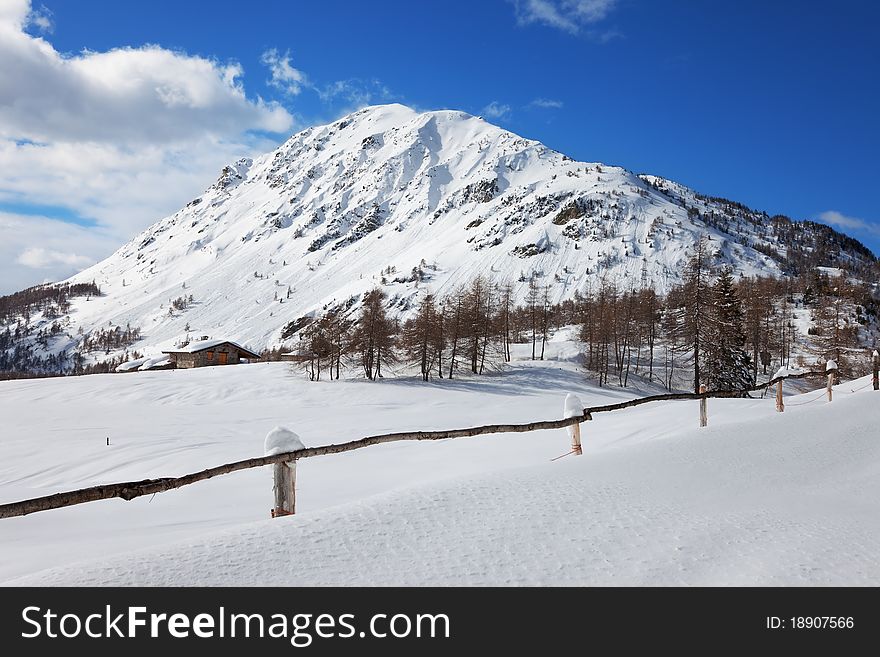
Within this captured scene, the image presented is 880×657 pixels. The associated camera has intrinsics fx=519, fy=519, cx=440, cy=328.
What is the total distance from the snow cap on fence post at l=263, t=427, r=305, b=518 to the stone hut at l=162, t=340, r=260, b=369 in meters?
60.2

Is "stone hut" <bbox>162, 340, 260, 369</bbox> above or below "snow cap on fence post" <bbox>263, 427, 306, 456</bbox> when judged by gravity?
below

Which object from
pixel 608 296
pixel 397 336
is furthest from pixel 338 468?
pixel 608 296

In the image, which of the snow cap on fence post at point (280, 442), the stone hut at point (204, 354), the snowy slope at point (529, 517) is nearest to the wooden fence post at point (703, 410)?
the snowy slope at point (529, 517)

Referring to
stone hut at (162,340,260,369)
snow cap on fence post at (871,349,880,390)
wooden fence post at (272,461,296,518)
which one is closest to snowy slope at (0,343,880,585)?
wooden fence post at (272,461,296,518)

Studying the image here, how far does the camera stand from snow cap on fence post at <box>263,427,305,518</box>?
16.4 ft

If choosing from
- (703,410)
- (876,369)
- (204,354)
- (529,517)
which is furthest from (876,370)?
(204,354)

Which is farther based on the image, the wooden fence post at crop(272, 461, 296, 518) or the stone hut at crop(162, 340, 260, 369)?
the stone hut at crop(162, 340, 260, 369)

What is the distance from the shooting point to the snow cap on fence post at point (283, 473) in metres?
5.01

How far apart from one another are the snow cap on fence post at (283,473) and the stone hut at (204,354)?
60.2 m

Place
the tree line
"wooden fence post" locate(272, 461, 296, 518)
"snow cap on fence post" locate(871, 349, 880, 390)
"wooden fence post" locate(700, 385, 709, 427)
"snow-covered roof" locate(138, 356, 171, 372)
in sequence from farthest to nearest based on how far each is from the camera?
1. "snow-covered roof" locate(138, 356, 171, 372)
2. the tree line
3. "snow cap on fence post" locate(871, 349, 880, 390)
4. "wooden fence post" locate(700, 385, 709, 427)
5. "wooden fence post" locate(272, 461, 296, 518)

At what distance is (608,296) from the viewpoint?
6600cm

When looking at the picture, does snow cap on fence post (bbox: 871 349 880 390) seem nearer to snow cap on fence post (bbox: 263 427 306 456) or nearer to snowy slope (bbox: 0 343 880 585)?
snowy slope (bbox: 0 343 880 585)

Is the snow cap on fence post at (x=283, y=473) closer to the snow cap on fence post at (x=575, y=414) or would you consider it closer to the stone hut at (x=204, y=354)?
the snow cap on fence post at (x=575, y=414)

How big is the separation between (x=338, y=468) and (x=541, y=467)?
8101 mm
